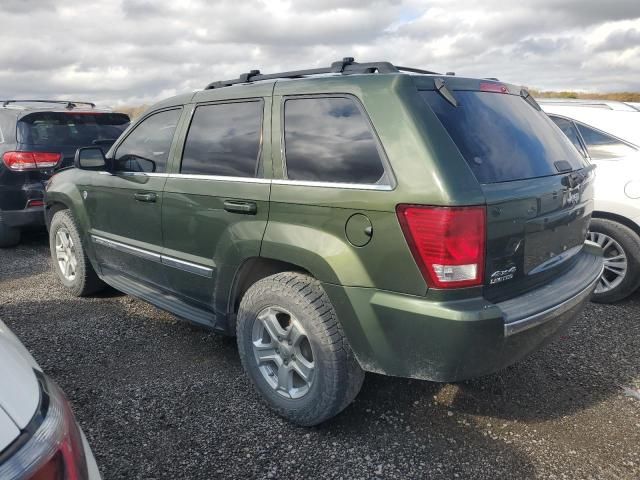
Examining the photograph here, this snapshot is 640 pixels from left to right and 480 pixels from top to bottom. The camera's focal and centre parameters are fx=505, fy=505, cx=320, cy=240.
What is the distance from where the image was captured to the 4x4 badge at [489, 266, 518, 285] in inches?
87.4

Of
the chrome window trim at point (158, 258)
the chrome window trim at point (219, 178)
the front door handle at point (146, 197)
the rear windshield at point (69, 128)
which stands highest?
the rear windshield at point (69, 128)

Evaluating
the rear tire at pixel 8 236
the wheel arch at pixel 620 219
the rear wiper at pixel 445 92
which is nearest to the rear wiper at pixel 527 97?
the rear wiper at pixel 445 92

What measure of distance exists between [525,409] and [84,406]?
2.50 meters

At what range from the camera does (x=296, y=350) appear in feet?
8.70

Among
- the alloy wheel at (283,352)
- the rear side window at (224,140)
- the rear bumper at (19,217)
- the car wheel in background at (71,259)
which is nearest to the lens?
the alloy wheel at (283,352)

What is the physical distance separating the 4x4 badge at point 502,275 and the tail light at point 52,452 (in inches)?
66.5

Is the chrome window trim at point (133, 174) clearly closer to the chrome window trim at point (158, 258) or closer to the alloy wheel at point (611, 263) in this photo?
the chrome window trim at point (158, 258)

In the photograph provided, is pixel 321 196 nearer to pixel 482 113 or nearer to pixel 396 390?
pixel 482 113

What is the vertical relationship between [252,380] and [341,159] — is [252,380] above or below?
below

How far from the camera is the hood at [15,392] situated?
1.11 m

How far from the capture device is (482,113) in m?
2.48

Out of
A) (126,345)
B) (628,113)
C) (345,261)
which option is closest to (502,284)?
(345,261)

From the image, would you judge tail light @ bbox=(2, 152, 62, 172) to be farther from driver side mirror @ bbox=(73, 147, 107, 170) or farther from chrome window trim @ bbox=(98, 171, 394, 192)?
chrome window trim @ bbox=(98, 171, 394, 192)

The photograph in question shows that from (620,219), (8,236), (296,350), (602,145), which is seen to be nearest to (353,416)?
(296,350)
